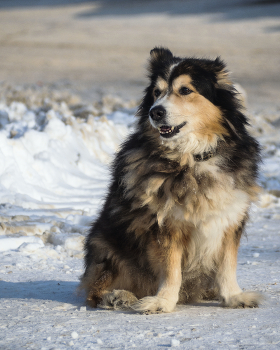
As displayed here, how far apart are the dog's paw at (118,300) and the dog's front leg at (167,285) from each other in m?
0.12

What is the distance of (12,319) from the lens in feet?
9.84

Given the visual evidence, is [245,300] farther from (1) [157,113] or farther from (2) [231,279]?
(1) [157,113]

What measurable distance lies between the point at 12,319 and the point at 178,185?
4.60 ft

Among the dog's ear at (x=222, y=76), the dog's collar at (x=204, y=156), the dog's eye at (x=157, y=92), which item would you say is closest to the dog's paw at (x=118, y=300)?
the dog's collar at (x=204, y=156)

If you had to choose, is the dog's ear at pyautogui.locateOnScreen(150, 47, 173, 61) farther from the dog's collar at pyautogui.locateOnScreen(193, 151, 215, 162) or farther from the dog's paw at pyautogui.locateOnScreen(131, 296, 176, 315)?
the dog's paw at pyautogui.locateOnScreen(131, 296, 176, 315)

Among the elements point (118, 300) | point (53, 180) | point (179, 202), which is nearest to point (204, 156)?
point (179, 202)

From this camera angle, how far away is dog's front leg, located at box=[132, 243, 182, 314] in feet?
10.4

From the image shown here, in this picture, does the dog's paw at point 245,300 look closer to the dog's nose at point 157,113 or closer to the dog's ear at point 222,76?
the dog's nose at point 157,113

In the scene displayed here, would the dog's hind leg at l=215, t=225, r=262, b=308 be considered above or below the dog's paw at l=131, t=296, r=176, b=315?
above

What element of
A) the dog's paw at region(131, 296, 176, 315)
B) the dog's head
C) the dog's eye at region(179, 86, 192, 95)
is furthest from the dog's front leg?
the dog's eye at region(179, 86, 192, 95)

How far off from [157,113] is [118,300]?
4.44ft

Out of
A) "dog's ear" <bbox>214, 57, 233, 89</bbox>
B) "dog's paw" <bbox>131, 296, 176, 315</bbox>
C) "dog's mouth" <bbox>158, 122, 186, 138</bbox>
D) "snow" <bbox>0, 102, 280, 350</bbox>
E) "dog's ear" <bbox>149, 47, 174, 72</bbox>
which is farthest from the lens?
"dog's ear" <bbox>149, 47, 174, 72</bbox>

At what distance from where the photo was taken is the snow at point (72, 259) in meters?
2.60

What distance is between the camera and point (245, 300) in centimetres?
330
